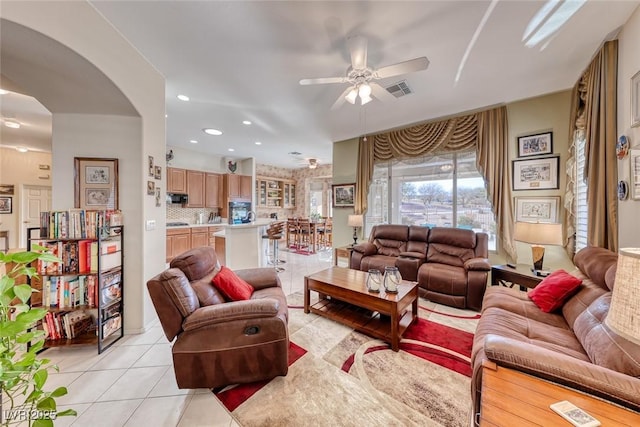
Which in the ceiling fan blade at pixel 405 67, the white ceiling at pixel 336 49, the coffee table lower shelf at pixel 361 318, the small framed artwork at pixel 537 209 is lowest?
the coffee table lower shelf at pixel 361 318

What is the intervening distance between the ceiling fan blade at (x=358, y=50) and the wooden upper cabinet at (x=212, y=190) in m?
5.31

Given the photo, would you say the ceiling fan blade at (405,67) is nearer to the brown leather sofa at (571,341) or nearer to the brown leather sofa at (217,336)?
the brown leather sofa at (571,341)

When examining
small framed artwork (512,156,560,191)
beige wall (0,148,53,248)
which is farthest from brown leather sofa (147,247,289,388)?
beige wall (0,148,53,248)

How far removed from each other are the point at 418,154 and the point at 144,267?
427cm

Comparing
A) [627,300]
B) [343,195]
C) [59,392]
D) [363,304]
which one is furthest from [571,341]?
[343,195]

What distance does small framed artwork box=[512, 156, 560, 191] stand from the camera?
3.04 metres

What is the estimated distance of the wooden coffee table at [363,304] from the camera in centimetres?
217

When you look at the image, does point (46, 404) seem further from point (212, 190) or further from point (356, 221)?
point (212, 190)

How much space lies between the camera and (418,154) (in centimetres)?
416

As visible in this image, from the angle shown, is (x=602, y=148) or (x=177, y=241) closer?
(x=602, y=148)

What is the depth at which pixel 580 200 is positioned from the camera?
2.78 metres

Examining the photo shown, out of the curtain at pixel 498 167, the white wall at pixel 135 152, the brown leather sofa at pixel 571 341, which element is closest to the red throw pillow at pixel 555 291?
the brown leather sofa at pixel 571 341

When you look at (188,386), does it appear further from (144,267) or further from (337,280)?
(337,280)

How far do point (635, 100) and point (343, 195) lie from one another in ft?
13.2
